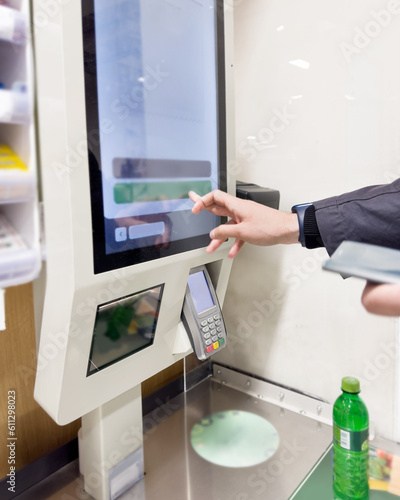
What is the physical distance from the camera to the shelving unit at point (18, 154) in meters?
0.55

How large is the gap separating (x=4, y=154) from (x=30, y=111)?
0.27 ft

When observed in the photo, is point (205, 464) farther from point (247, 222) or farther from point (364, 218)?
point (364, 218)

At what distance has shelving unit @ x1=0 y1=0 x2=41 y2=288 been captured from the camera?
553 mm

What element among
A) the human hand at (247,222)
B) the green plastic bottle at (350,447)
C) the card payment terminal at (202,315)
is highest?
the human hand at (247,222)

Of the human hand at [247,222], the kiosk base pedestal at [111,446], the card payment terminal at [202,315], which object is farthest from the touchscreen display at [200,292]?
the kiosk base pedestal at [111,446]

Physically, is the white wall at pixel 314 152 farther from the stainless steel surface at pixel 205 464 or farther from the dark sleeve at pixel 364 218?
the dark sleeve at pixel 364 218

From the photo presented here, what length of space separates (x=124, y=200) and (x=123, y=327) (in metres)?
0.30

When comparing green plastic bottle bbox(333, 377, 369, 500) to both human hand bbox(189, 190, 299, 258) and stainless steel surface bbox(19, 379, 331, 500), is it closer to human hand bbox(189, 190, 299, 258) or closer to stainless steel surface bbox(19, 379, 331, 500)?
stainless steel surface bbox(19, 379, 331, 500)

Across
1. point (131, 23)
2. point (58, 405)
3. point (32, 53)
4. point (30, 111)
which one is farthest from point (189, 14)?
point (58, 405)

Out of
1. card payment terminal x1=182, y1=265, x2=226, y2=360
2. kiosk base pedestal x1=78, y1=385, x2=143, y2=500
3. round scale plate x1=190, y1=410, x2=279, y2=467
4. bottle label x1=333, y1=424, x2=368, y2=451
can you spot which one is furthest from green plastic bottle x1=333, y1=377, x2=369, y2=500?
kiosk base pedestal x1=78, y1=385, x2=143, y2=500

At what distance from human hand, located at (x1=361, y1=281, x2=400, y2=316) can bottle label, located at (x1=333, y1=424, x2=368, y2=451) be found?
0.62 meters

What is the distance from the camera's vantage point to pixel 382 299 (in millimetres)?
537

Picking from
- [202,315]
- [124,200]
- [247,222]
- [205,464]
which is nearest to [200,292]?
[202,315]

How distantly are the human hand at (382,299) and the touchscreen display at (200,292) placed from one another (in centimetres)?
55
